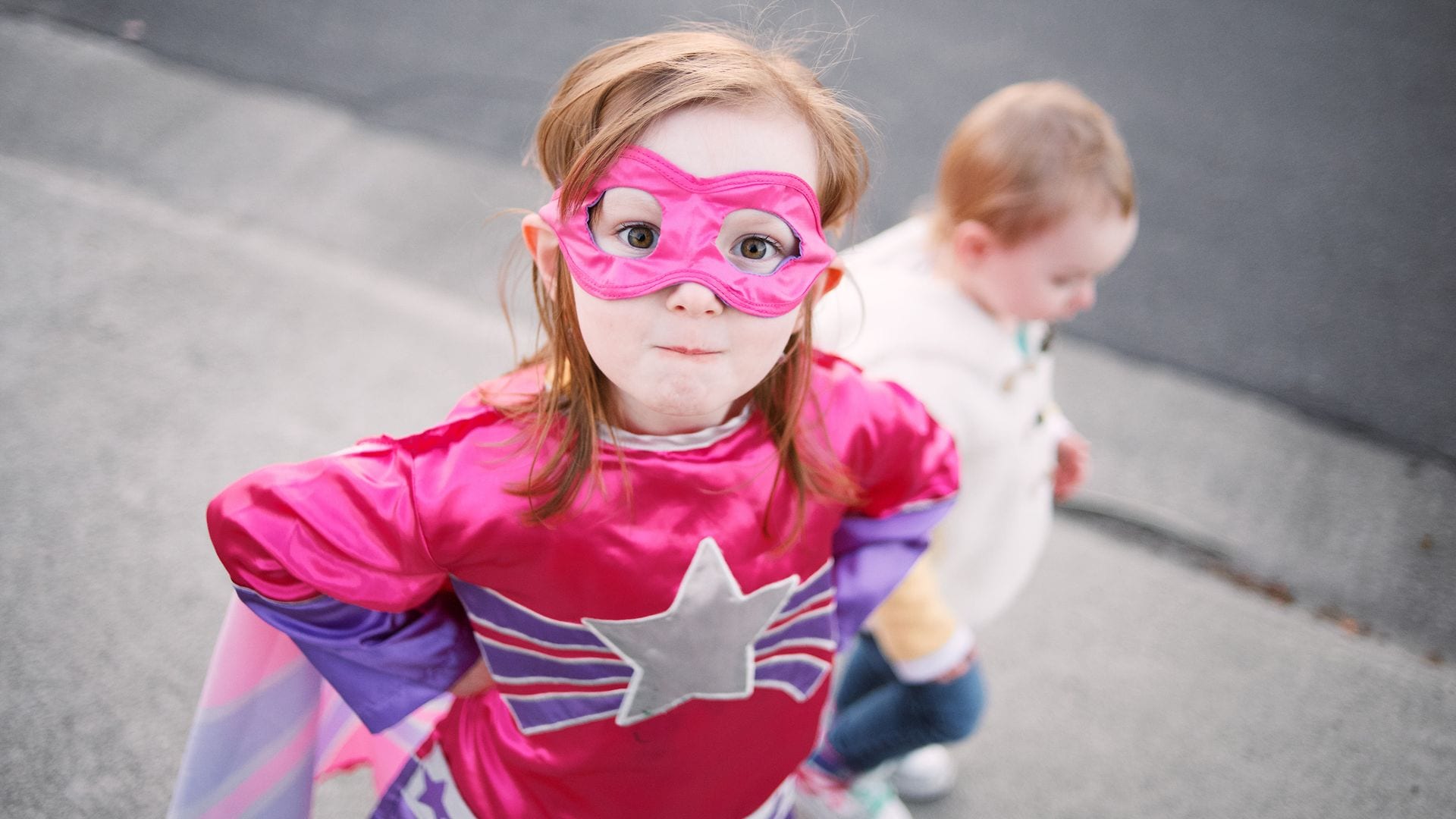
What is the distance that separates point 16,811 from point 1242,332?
3.84 metres

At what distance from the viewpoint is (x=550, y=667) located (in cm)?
128

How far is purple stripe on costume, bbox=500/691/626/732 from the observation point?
1293 mm

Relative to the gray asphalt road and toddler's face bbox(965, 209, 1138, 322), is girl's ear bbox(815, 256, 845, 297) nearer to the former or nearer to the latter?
toddler's face bbox(965, 209, 1138, 322)

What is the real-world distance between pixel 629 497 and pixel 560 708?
0.30 metres

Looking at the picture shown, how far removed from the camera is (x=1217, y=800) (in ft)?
7.87

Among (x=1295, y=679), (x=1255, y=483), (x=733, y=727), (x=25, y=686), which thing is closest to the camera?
(x=733, y=727)

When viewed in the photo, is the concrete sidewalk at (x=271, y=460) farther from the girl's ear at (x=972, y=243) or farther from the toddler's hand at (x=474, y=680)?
the girl's ear at (x=972, y=243)

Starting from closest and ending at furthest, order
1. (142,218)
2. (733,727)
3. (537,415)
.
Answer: (537,415)
(733,727)
(142,218)

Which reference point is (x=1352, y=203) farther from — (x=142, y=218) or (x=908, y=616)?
(x=142, y=218)

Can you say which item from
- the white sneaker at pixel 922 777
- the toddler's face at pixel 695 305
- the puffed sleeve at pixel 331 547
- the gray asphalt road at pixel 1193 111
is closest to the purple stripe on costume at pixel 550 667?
the puffed sleeve at pixel 331 547

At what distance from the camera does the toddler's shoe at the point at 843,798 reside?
2.21m

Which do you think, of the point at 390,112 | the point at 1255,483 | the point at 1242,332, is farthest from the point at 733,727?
the point at 390,112

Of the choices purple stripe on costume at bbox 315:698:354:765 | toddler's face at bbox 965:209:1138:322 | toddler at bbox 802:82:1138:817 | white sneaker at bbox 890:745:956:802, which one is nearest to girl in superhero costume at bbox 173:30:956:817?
purple stripe on costume at bbox 315:698:354:765

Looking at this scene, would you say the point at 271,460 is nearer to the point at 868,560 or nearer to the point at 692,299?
the point at 868,560
